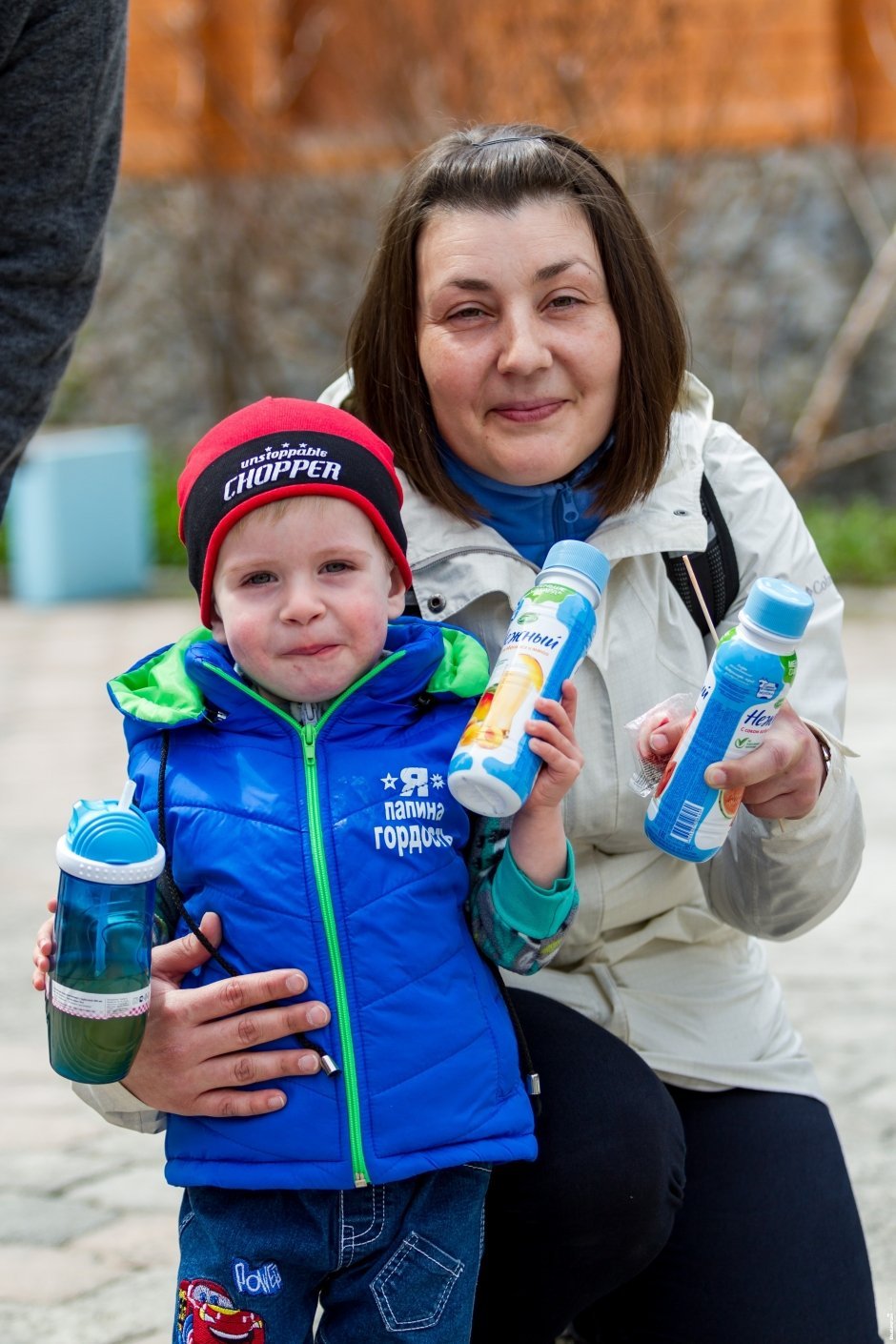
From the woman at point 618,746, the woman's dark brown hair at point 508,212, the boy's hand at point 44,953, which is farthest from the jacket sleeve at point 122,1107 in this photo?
the woman's dark brown hair at point 508,212

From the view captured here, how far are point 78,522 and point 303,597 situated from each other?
26.4 feet

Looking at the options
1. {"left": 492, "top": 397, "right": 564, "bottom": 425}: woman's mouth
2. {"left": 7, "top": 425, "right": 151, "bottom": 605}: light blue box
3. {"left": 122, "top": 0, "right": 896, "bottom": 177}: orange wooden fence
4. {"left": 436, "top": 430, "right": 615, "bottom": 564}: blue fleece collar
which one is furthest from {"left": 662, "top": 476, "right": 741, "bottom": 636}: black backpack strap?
{"left": 7, "top": 425, "right": 151, "bottom": 605}: light blue box

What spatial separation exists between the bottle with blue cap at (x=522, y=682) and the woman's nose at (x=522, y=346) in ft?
1.13

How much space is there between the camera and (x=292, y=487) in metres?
2.06

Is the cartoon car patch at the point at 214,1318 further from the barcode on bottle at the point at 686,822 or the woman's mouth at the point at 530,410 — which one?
the woman's mouth at the point at 530,410

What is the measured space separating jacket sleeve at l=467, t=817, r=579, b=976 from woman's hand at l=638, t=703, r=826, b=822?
19 centimetres

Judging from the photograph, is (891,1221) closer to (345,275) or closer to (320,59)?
(345,275)

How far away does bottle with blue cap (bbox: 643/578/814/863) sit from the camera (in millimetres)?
1976

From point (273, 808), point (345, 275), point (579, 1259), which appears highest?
point (273, 808)

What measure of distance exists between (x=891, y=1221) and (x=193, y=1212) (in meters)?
1.58

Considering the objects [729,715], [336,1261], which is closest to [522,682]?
[729,715]

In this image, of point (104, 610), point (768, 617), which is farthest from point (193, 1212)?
point (104, 610)

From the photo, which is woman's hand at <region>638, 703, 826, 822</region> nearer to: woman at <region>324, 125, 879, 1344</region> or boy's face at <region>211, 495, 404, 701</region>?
woman at <region>324, 125, 879, 1344</region>

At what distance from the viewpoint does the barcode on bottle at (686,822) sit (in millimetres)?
2062
